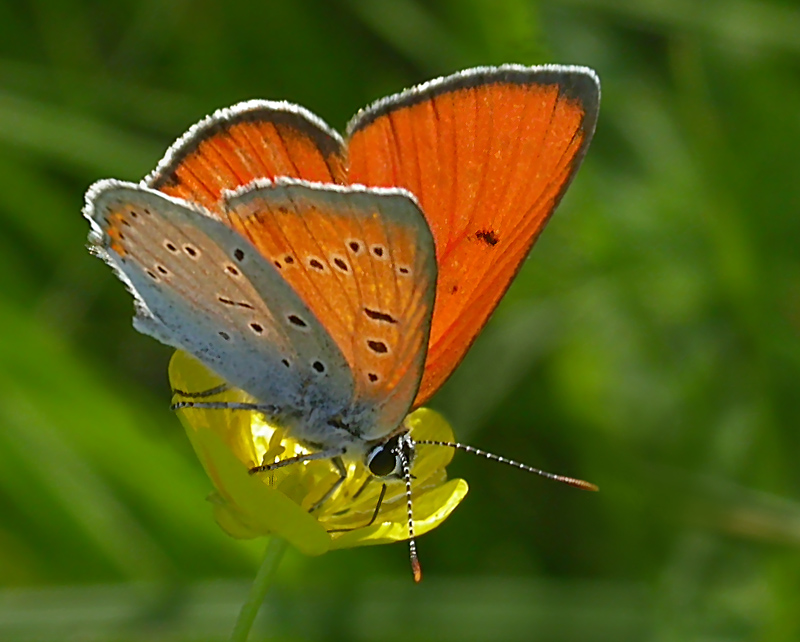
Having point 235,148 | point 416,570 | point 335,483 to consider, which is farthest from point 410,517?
point 235,148

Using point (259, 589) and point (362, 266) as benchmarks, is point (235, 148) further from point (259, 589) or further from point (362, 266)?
point (259, 589)

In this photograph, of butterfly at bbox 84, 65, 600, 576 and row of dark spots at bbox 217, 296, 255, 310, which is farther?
row of dark spots at bbox 217, 296, 255, 310

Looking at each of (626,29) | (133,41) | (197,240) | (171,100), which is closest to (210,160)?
(197,240)

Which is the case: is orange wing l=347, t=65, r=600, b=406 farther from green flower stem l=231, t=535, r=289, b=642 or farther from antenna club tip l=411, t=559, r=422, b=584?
green flower stem l=231, t=535, r=289, b=642

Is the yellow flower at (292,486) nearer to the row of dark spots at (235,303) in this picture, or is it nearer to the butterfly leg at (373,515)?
the butterfly leg at (373,515)

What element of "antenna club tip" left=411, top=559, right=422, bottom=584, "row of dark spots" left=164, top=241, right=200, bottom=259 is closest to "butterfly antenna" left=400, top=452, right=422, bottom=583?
"antenna club tip" left=411, top=559, right=422, bottom=584

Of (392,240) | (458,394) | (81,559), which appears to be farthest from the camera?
(458,394)

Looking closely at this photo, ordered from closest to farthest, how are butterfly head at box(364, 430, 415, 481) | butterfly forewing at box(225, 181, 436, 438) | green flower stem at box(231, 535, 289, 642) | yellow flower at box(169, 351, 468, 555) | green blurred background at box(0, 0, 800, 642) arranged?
1. green flower stem at box(231, 535, 289, 642)
2. yellow flower at box(169, 351, 468, 555)
3. butterfly forewing at box(225, 181, 436, 438)
4. butterfly head at box(364, 430, 415, 481)
5. green blurred background at box(0, 0, 800, 642)

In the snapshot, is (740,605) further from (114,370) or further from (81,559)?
(114,370)
